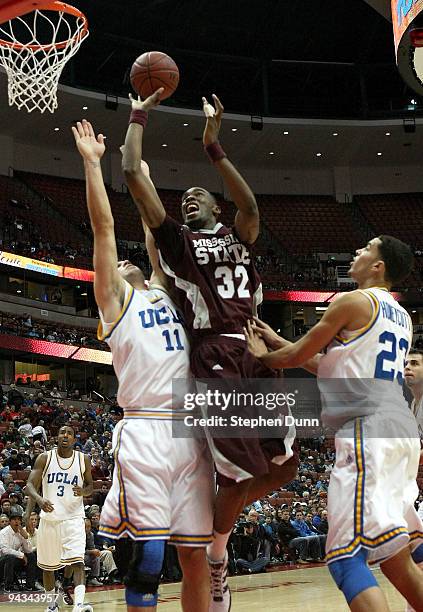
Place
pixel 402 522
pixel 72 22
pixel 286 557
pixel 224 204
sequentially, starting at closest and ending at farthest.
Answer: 1. pixel 402 522
2. pixel 286 557
3. pixel 72 22
4. pixel 224 204

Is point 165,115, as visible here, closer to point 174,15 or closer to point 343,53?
point 174,15

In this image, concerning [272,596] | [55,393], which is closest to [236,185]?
[272,596]

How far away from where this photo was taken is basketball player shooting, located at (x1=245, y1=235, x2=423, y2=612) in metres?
3.23

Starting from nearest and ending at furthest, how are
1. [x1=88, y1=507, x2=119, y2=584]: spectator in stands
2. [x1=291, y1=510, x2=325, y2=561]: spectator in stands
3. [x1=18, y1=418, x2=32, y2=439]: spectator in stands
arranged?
[x1=88, y1=507, x2=119, y2=584]: spectator in stands
[x1=291, y1=510, x2=325, y2=561]: spectator in stands
[x1=18, y1=418, x2=32, y2=439]: spectator in stands

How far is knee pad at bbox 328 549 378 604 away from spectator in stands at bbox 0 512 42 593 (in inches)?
307

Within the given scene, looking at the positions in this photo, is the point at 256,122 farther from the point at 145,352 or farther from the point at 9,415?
the point at 145,352

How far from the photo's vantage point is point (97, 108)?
27922 mm

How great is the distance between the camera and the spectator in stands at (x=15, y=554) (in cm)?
1018

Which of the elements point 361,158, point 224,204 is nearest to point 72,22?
point 224,204

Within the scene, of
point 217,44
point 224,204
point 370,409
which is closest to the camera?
point 370,409

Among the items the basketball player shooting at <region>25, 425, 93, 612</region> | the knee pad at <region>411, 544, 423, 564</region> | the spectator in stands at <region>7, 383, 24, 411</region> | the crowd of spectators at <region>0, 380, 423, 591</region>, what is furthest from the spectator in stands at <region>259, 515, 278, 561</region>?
the knee pad at <region>411, 544, 423, 564</region>

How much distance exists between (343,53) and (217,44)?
483 cm

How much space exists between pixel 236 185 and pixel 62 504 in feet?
16.6

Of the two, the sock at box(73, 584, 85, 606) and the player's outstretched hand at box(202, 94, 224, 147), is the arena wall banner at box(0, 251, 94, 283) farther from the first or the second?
the player's outstretched hand at box(202, 94, 224, 147)
